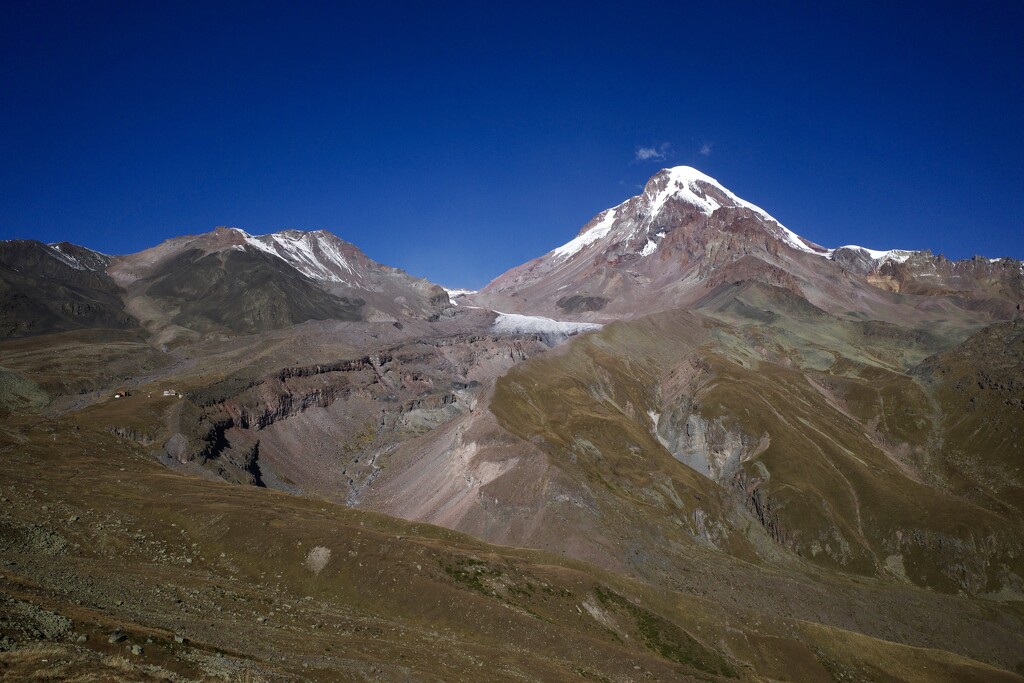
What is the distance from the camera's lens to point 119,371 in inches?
7490

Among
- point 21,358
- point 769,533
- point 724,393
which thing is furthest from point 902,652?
point 21,358

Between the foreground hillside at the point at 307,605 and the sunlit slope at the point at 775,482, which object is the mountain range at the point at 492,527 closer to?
the foreground hillside at the point at 307,605

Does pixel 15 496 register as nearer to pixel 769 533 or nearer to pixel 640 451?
pixel 640 451

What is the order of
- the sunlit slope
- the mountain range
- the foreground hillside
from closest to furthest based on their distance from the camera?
the foreground hillside < the mountain range < the sunlit slope

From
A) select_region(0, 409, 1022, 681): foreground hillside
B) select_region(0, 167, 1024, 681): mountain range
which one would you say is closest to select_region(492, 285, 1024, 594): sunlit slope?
A: select_region(0, 167, 1024, 681): mountain range

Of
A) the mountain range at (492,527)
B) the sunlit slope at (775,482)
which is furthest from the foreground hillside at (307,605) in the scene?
the sunlit slope at (775,482)

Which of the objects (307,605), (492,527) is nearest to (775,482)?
(492,527)

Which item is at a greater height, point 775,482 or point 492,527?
point 775,482

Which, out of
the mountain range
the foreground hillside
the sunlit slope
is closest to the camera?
the foreground hillside

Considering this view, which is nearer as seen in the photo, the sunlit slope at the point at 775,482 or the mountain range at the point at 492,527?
the mountain range at the point at 492,527

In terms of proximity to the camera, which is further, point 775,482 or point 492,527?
point 775,482

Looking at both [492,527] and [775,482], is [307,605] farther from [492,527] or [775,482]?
[775,482]

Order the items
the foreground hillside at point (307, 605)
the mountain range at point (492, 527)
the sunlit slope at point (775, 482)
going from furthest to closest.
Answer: the sunlit slope at point (775, 482) < the mountain range at point (492, 527) < the foreground hillside at point (307, 605)

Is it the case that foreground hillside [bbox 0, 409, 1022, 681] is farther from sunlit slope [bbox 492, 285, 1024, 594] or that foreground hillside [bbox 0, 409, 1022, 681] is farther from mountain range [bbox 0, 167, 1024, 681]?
sunlit slope [bbox 492, 285, 1024, 594]
